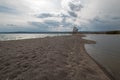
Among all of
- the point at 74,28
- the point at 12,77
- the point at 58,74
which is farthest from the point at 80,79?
the point at 74,28

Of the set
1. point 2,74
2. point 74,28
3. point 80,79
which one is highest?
point 74,28

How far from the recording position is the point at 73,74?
5.64m

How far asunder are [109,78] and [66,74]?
2.89 metres

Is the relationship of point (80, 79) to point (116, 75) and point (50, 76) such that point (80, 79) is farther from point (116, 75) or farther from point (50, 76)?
point (116, 75)

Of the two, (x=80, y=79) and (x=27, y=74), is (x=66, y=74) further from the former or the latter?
(x=27, y=74)

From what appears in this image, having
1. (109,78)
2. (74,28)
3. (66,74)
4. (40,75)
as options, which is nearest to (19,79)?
(40,75)

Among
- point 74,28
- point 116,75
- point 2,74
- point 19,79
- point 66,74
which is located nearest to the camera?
point 19,79

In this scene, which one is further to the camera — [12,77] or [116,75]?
[116,75]

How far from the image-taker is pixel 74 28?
403 ft

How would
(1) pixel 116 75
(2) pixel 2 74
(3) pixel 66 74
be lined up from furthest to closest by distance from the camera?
(1) pixel 116 75 → (3) pixel 66 74 → (2) pixel 2 74

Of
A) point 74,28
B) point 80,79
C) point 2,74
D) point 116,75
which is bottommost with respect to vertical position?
point 116,75

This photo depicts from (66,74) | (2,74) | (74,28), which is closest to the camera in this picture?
(2,74)

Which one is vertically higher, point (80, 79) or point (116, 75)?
point (80, 79)

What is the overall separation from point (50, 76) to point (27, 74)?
1.34m
